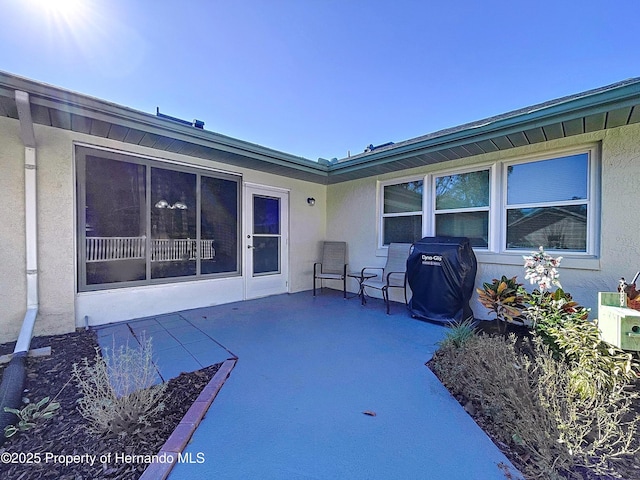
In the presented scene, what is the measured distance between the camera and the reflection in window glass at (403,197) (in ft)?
16.7

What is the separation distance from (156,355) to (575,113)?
5086mm

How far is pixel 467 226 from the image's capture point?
4.48 m

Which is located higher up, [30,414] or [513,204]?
[513,204]

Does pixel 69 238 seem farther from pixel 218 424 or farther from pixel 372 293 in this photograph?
pixel 372 293

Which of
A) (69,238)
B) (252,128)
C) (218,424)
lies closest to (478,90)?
(252,128)

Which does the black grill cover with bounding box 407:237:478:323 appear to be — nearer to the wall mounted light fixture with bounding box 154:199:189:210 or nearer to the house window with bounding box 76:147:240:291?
the house window with bounding box 76:147:240:291

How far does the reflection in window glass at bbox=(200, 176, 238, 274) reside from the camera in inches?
192

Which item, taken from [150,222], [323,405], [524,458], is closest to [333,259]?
[150,222]

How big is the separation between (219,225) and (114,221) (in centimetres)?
155

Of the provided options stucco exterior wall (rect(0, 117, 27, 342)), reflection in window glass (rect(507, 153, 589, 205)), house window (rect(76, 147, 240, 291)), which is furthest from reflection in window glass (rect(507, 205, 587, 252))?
stucco exterior wall (rect(0, 117, 27, 342))

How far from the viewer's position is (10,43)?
3098 mm

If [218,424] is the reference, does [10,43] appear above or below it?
above

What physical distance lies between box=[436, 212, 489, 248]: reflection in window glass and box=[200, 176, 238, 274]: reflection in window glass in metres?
3.72

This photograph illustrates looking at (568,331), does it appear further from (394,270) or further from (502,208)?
(394,270)
